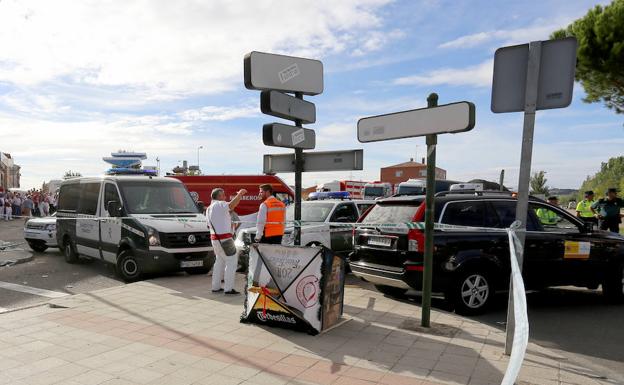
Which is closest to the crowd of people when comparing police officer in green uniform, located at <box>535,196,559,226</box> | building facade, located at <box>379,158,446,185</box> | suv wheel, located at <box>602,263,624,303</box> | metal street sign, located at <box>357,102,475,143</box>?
metal street sign, located at <box>357,102,475,143</box>

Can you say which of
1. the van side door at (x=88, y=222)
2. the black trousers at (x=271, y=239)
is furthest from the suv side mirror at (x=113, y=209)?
the black trousers at (x=271, y=239)

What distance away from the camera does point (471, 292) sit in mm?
6328

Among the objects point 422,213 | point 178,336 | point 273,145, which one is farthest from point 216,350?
point 422,213

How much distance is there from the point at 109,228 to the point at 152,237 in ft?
5.04

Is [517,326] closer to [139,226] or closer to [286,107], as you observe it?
[286,107]

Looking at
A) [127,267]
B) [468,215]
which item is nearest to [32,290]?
[127,267]

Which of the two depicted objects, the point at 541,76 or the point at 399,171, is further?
the point at 399,171

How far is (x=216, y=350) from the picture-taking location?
461cm

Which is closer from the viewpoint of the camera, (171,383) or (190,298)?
(171,383)

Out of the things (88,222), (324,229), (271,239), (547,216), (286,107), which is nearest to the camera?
(286,107)

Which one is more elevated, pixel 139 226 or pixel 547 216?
pixel 547 216

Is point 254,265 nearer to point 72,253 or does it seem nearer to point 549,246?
point 549,246

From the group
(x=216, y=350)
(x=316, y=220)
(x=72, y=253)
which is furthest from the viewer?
(x=72, y=253)

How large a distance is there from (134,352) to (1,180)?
74.3 m
